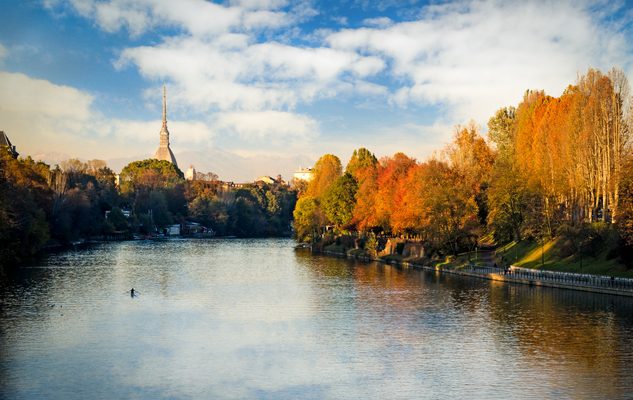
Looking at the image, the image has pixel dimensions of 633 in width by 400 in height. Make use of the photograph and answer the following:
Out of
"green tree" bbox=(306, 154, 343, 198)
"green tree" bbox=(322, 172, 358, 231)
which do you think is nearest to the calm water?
"green tree" bbox=(322, 172, 358, 231)

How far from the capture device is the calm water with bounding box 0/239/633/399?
3091cm

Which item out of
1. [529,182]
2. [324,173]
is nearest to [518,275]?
[529,182]

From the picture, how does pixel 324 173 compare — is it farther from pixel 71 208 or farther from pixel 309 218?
pixel 71 208

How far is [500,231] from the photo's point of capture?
8362 cm

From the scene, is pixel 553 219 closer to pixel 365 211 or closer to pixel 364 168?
pixel 365 211

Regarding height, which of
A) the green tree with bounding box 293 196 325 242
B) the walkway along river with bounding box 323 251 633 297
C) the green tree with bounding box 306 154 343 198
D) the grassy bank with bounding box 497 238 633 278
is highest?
the green tree with bounding box 306 154 343 198

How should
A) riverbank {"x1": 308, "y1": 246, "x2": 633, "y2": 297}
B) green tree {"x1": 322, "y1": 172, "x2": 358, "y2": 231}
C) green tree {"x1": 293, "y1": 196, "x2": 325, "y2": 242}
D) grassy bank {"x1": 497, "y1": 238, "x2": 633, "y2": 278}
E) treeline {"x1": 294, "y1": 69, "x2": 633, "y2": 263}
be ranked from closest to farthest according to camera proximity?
riverbank {"x1": 308, "y1": 246, "x2": 633, "y2": 297}, grassy bank {"x1": 497, "y1": 238, "x2": 633, "y2": 278}, treeline {"x1": 294, "y1": 69, "x2": 633, "y2": 263}, green tree {"x1": 322, "y1": 172, "x2": 358, "y2": 231}, green tree {"x1": 293, "y1": 196, "x2": 325, "y2": 242}

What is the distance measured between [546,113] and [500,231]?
51.0 ft

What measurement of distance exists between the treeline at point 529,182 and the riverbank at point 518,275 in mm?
2811

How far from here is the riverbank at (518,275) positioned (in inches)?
2195

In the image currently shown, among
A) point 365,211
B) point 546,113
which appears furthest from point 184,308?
point 365,211

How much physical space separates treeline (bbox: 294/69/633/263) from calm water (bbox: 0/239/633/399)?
13.1 meters

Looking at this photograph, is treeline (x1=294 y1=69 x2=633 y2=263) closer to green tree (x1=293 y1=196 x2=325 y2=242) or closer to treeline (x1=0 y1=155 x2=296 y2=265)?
green tree (x1=293 y1=196 x2=325 y2=242)

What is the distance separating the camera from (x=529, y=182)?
260 feet
